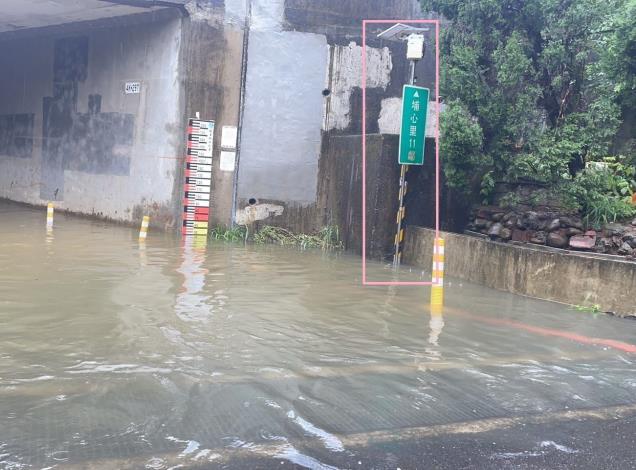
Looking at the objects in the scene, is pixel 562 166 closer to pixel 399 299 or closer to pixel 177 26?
pixel 399 299

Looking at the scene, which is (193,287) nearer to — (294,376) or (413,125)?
A: (294,376)

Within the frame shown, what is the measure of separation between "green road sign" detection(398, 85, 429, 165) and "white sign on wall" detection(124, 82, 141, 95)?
677cm

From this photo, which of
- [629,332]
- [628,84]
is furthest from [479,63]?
[629,332]

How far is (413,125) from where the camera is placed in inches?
480

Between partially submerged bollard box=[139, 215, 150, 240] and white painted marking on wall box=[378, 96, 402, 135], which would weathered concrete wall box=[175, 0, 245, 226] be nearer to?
partially submerged bollard box=[139, 215, 150, 240]

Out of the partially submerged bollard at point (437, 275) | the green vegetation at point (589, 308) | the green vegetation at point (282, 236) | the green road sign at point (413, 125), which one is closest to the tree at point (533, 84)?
the green road sign at point (413, 125)

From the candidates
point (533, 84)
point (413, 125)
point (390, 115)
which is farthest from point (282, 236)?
point (533, 84)

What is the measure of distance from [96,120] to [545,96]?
1121 cm

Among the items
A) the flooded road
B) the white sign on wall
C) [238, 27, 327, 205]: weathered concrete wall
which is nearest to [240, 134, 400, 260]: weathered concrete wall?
[238, 27, 327, 205]: weathered concrete wall

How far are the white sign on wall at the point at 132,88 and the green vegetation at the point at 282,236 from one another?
3981mm

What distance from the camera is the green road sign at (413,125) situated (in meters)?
11.8

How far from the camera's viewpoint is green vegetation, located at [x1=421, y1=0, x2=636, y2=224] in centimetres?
990

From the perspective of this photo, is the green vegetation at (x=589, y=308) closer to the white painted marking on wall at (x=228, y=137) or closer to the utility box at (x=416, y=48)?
the utility box at (x=416, y=48)

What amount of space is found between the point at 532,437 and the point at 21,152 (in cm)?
1905
